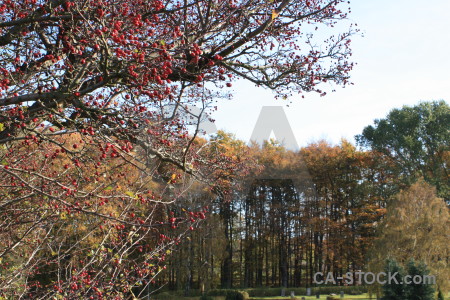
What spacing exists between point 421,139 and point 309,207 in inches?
352

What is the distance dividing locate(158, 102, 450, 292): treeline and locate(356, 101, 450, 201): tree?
7cm

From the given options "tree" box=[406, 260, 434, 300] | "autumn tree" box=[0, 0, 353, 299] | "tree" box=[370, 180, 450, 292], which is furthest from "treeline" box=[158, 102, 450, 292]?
"autumn tree" box=[0, 0, 353, 299]

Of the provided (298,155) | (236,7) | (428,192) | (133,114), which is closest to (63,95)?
(133,114)

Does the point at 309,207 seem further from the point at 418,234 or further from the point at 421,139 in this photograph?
the point at 418,234

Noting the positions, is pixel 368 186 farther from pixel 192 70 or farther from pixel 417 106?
pixel 192 70

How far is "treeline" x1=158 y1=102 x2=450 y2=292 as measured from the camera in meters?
29.0

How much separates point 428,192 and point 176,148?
20322mm

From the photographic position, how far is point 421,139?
97.6 feet

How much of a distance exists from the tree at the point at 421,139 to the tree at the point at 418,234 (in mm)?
7115

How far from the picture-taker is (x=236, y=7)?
15.2ft

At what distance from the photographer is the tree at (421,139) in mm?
29078

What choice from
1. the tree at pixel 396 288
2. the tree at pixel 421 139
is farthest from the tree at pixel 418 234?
the tree at pixel 421 139

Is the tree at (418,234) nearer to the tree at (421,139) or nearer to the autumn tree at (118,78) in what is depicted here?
the tree at (421,139)

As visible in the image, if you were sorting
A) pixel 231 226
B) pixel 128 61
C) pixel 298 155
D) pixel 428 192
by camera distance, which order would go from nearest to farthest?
pixel 128 61 < pixel 428 192 < pixel 298 155 < pixel 231 226
